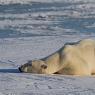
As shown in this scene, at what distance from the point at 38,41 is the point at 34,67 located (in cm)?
511

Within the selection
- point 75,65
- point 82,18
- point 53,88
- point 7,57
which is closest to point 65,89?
point 53,88

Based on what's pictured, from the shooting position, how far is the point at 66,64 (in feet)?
20.2

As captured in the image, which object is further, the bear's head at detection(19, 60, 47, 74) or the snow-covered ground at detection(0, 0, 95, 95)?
the bear's head at detection(19, 60, 47, 74)

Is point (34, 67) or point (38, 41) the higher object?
point (34, 67)

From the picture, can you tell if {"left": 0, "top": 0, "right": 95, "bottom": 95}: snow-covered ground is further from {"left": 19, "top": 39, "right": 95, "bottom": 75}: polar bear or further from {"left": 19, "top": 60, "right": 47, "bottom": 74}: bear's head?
{"left": 19, "top": 39, "right": 95, "bottom": 75}: polar bear

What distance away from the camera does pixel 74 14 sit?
17.5 meters

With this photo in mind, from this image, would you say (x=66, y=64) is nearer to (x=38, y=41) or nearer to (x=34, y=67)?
(x=34, y=67)

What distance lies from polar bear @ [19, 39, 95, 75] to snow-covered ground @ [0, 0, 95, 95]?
0.92 ft

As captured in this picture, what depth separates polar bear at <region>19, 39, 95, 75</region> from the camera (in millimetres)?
6039

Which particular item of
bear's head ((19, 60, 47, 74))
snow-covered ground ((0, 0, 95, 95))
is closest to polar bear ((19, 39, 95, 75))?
bear's head ((19, 60, 47, 74))

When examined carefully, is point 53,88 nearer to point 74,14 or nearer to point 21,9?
point 74,14

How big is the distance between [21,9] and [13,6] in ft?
4.98

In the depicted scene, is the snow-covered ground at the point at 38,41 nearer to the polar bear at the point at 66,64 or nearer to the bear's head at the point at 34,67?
the bear's head at the point at 34,67

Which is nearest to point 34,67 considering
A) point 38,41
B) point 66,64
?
point 66,64
